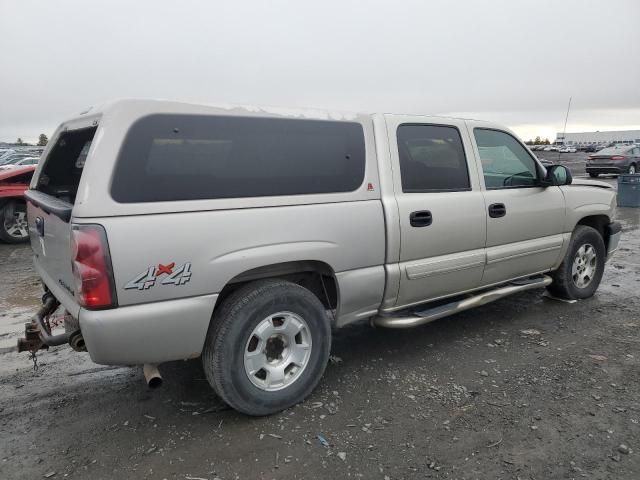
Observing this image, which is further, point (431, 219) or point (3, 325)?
point (3, 325)

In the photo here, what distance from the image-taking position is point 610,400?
3346mm

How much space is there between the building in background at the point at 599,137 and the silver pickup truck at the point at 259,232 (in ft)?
277

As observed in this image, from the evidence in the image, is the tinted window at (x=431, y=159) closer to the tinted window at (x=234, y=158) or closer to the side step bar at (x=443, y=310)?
the tinted window at (x=234, y=158)

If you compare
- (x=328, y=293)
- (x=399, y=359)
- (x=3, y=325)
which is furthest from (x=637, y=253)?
(x=3, y=325)

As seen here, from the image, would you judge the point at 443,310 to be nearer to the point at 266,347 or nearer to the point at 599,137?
the point at 266,347

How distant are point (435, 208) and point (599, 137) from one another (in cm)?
10780

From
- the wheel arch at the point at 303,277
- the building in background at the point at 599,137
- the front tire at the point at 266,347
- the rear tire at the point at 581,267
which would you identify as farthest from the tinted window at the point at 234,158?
the building in background at the point at 599,137

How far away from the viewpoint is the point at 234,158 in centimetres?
297

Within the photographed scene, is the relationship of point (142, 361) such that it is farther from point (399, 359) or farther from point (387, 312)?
point (399, 359)

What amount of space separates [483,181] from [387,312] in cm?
141

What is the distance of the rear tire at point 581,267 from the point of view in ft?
16.9

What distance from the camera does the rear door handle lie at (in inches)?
163

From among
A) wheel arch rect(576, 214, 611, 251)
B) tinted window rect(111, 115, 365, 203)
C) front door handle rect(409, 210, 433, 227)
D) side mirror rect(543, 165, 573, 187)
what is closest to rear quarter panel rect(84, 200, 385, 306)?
tinted window rect(111, 115, 365, 203)

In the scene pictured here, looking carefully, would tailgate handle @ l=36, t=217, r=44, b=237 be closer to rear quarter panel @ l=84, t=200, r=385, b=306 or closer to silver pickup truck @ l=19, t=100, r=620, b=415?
silver pickup truck @ l=19, t=100, r=620, b=415
